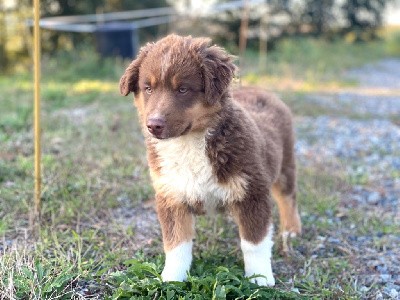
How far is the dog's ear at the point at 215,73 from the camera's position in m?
3.38

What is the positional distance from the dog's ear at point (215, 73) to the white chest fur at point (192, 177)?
292 mm

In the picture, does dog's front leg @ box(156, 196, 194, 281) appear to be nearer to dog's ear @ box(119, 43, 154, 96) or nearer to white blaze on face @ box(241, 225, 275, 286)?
white blaze on face @ box(241, 225, 275, 286)

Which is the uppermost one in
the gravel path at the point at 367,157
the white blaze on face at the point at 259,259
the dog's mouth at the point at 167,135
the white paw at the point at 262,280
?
the dog's mouth at the point at 167,135

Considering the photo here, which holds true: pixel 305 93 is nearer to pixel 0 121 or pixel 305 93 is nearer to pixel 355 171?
pixel 355 171

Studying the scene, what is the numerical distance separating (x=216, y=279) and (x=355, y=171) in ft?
11.8

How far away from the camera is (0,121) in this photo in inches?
287

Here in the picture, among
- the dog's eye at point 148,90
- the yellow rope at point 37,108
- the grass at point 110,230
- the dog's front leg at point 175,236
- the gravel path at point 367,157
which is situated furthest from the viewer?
the yellow rope at point 37,108

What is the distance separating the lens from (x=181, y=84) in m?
3.34

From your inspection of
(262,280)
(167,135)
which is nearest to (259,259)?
(262,280)

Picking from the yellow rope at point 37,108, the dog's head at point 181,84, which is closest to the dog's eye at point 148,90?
the dog's head at point 181,84

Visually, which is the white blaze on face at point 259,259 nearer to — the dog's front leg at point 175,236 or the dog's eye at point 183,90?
the dog's front leg at point 175,236

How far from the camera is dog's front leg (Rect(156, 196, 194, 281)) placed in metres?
3.56

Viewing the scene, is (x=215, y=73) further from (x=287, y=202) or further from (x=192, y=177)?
(x=287, y=202)

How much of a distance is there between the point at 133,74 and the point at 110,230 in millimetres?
1447
